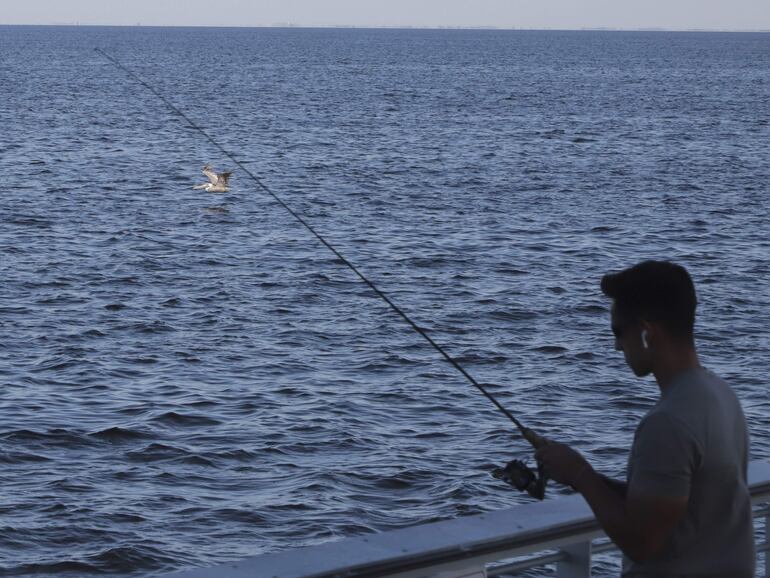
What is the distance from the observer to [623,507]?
2.79 meters

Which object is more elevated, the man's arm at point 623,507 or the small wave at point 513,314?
the man's arm at point 623,507

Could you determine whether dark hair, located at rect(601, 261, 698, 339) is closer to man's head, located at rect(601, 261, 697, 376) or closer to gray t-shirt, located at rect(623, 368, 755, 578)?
man's head, located at rect(601, 261, 697, 376)

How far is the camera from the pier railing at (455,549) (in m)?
2.87

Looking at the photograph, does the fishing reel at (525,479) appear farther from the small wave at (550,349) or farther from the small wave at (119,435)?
the small wave at (550,349)

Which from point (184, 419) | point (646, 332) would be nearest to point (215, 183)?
point (184, 419)

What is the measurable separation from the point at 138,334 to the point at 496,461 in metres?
7.65

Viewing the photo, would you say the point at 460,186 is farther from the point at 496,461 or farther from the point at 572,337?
the point at 496,461

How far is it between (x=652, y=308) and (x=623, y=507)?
0.44 metres

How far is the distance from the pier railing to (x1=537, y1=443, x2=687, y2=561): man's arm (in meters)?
0.28

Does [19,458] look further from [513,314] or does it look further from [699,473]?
[699,473]

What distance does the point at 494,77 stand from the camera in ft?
393

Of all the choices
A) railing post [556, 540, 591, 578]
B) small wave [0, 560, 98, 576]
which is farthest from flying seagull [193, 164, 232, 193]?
railing post [556, 540, 591, 578]

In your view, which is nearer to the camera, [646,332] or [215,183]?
[646,332]

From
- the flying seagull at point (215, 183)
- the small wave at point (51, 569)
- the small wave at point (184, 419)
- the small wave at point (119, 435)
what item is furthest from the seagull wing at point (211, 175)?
the small wave at point (51, 569)
